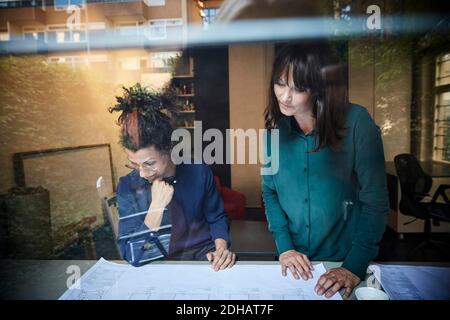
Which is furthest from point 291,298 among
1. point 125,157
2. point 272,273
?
point 125,157

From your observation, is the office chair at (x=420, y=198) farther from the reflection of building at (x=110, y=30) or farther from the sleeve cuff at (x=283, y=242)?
the reflection of building at (x=110, y=30)

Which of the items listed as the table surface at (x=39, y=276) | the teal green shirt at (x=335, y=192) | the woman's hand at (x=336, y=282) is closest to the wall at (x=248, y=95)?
the teal green shirt at (x=335, y=192)

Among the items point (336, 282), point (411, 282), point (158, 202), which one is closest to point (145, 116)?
point (158, 202)

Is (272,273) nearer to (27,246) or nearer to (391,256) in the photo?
(391,256)

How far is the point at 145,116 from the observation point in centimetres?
186

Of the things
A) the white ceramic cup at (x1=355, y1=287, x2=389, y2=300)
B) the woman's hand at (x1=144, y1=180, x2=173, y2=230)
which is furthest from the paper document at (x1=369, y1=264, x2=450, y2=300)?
the woman's hand at (x1=144, y1=180, x2=173, y2=230)

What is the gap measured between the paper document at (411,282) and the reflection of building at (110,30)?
1.52m

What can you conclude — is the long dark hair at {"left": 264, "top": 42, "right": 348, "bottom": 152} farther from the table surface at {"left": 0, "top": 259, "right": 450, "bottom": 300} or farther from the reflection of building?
the table surface at {"left": 0, "top": 259, "right": 450, "bottom": 300}

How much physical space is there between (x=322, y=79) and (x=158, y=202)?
1.15m

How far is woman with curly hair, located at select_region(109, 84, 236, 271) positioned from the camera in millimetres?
1843

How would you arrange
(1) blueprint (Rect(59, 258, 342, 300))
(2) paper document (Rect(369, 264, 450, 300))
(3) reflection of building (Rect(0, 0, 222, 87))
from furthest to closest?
(3) reflection of building (Rect(0, 0, 222, 87)) < (1) blueprint (Rect(59, 258, 342, 300)) < (2) paper document (Rect(369, 264, 450, 300))

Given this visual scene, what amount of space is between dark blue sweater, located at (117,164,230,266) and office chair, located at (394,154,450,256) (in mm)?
1084

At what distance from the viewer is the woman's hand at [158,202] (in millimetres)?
1863

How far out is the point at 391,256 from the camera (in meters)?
1.88
